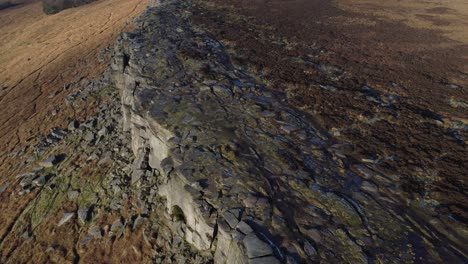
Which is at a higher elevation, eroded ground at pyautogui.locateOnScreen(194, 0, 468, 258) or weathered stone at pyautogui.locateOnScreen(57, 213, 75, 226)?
eroded ground at pyautogui.locateOnScreen(194, 0, 468, 258)

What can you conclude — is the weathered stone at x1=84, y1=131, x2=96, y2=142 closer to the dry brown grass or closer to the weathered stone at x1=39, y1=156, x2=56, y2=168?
the weathered stone at x1=39, y1=156, x2=56, y2=168

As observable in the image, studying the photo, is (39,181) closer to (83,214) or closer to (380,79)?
(83,214)

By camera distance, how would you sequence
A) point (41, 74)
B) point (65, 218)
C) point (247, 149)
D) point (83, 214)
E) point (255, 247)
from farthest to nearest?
point (41, 74)
point (65, 218)
point (83, 214)
point (247, 149)
point (255, 247)

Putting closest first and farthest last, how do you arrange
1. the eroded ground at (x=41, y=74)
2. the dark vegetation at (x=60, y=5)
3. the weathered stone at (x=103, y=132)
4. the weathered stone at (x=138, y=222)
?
A: 1. the weathered stone at (x=138, y=222)
2. the weathered stone at (x=103, y=132)
3. the eroded ground at (x=41, y=74)
4. the dark vegetation at (x=60, y=5)

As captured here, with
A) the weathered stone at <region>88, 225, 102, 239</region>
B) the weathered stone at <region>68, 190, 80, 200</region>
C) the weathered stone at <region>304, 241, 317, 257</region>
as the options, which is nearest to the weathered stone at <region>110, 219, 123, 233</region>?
the weathered stone at <region>88, 225, 102, 239</region>

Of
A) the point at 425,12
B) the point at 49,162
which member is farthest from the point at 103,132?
the point at 425,12

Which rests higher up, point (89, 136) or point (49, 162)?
point (89, 136)

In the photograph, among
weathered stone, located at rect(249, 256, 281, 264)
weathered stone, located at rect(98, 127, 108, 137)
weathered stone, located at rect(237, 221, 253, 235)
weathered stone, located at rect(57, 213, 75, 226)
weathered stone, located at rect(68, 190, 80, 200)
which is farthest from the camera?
weathered stone, located at rect(98, 127, 108, 137)

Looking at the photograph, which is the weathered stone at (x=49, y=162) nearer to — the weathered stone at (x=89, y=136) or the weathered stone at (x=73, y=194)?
the weathered stone at (x=89, y=136)

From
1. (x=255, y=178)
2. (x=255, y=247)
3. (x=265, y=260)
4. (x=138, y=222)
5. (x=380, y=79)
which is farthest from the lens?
(x=380, y=79)

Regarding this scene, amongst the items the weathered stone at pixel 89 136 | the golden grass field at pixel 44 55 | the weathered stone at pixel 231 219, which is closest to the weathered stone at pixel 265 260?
the weathered stone at pixel 231 219
